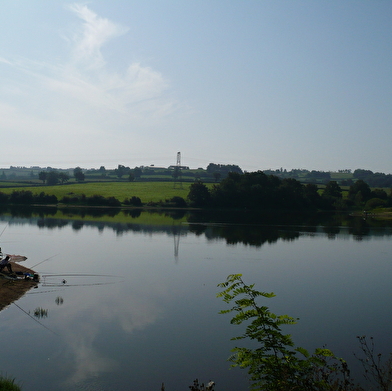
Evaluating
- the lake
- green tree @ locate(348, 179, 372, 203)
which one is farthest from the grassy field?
the lake

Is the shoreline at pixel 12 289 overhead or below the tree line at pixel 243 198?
below

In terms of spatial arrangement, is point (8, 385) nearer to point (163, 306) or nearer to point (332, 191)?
point (163, 306)

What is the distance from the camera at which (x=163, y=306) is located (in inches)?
838

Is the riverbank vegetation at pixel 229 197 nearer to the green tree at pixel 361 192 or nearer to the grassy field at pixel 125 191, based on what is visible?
the grassy field at pixel 125 191

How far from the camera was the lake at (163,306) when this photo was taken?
1429 cm

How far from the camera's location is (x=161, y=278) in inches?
1100

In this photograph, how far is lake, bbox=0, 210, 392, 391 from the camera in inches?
563

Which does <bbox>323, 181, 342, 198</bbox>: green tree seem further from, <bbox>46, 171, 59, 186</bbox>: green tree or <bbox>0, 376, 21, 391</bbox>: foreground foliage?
<bbox>0, 376, 21, 391</bbox>: foreground foliage

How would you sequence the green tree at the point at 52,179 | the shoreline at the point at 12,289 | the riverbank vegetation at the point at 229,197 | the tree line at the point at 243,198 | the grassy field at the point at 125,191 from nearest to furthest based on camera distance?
the shoreline at the point at 12,289, the tree line at the point at 243,198, the riverbank vegetation at the point at 229,197, the grassy field at the point at 125,191, the green tree at the point at 52,179

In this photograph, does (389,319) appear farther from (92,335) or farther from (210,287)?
(92,335)

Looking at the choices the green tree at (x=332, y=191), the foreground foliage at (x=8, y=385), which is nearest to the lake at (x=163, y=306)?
the foreground foliage at (x=8, y=385)

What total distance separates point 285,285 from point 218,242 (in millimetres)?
19689

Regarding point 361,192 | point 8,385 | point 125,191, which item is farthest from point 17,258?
point 361,192

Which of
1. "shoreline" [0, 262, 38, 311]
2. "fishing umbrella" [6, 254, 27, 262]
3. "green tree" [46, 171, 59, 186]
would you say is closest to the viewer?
"shoreline" [0, 262, 38, 311]
